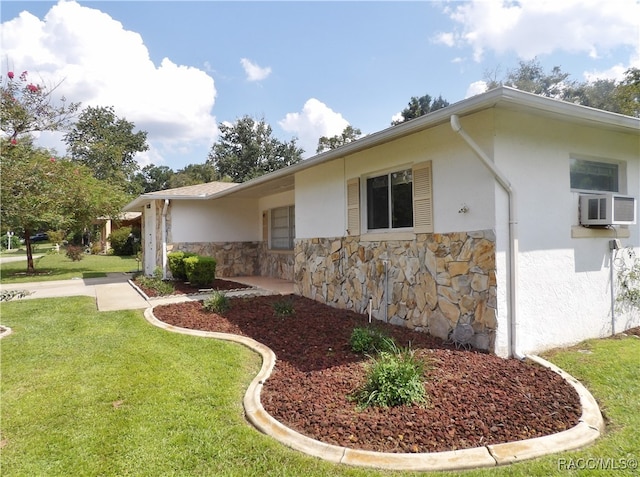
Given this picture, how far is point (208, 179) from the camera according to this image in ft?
132

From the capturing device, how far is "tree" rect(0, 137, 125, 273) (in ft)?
20.6

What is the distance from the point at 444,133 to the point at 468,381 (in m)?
3.28

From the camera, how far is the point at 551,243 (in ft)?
16.9

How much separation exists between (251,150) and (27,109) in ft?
98.2

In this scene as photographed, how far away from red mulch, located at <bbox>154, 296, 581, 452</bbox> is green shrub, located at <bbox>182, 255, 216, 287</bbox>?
18.1 ft

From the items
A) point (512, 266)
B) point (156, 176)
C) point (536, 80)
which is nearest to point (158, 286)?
point (512, 266)

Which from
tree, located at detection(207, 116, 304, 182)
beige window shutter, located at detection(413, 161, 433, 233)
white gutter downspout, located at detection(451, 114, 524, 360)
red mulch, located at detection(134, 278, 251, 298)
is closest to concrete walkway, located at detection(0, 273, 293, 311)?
red mulch, located at detection(134, 278, 251, 298)

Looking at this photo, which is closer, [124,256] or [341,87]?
[341,87]

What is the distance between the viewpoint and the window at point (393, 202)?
5.70 m

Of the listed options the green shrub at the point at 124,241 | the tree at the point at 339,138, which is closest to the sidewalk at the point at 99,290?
the green shrub at the point at 124,241

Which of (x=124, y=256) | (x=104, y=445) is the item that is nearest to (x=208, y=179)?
(x=124, y=256)

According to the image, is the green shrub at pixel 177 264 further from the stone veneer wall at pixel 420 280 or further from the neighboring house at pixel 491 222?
the neighboring house at pixel 491 222

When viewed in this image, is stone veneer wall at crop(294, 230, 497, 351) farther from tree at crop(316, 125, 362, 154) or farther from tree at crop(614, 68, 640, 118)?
tree at crop(316, 125, 362, 154)

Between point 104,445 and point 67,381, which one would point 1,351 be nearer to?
point 67,381
